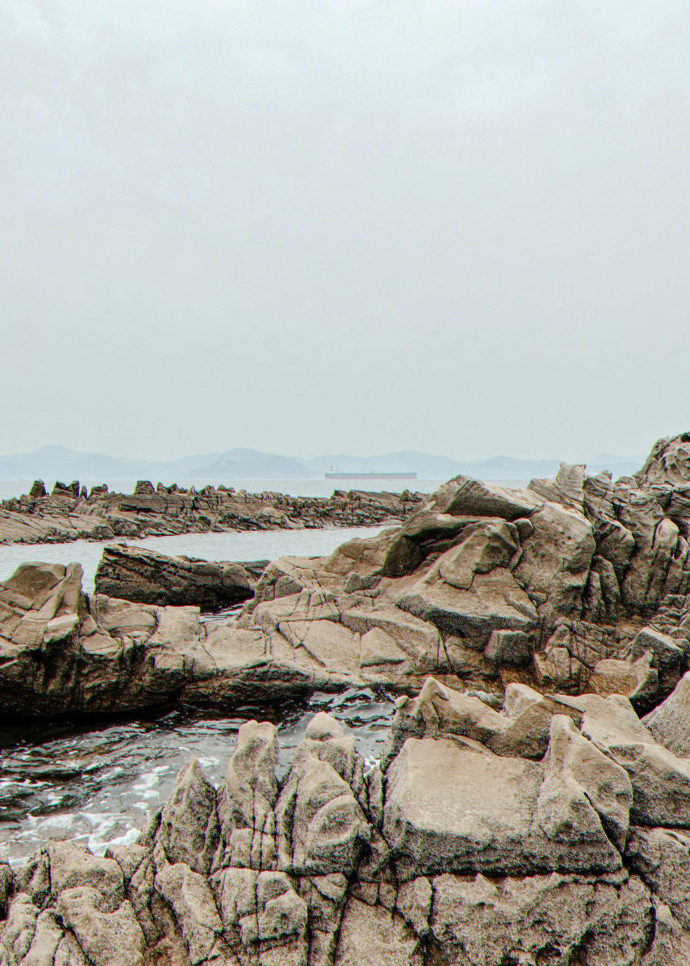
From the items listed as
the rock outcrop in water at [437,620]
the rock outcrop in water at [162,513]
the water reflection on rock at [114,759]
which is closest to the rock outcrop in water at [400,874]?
the water reflection on rock at [114,759]

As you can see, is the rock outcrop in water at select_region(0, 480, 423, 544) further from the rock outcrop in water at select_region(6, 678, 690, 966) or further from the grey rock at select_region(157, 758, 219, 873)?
the rock outcrop in water at select_region(6, 678, 690, 966)

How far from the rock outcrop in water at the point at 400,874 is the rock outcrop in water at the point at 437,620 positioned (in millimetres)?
8671

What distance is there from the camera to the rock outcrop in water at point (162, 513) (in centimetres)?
5819

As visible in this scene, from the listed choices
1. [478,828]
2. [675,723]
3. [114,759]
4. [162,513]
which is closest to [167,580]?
[114,759]

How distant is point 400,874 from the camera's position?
636 centimetres

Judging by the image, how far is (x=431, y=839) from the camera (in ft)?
20.5

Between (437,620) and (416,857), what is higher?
(416,857)

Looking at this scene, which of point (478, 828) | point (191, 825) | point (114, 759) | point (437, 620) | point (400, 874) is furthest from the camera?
point (437, 620)

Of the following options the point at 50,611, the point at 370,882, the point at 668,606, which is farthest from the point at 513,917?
the point at 668,606

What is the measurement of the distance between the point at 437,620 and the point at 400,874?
12020mm

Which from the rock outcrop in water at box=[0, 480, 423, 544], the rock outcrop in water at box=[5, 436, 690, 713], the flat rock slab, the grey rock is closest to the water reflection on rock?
the rock outcrop in water at box=[5, 436, 690, 713]

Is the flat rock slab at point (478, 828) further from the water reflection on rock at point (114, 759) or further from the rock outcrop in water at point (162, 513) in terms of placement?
the rock outcrop in water at point (162, 513)

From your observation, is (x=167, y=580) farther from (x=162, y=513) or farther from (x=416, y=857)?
(x=162, y=513)

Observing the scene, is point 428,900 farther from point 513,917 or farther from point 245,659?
point 245,659
